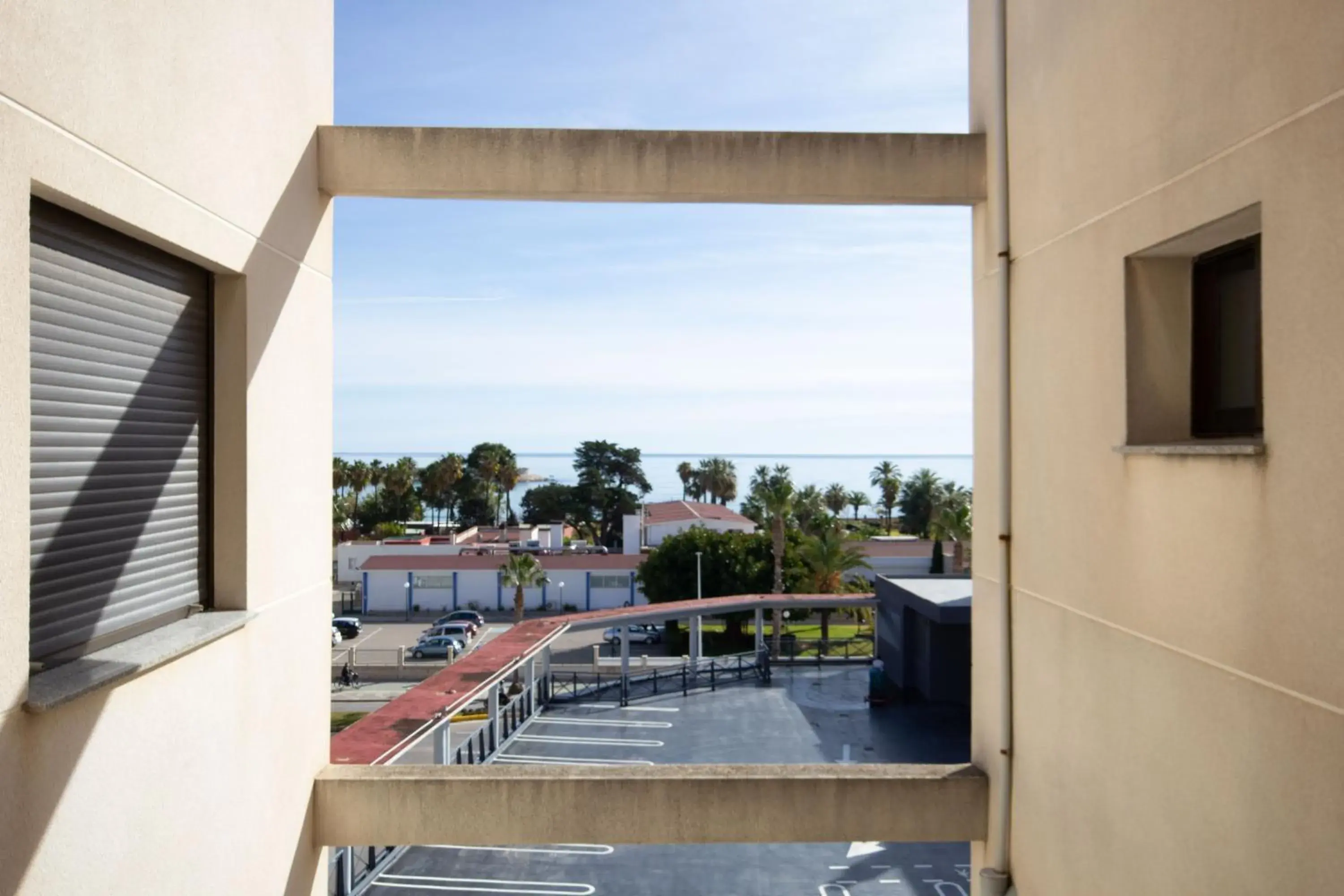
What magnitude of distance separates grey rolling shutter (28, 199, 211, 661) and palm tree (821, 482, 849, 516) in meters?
72.3

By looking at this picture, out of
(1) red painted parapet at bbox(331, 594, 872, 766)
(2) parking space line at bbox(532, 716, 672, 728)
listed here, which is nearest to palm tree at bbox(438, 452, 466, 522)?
(1) red painted parapet at bbox(331, 594, 872, 766)

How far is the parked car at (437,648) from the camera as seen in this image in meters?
36.8

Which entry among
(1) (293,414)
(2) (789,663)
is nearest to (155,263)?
(1) (293,414)

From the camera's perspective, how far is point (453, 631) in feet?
129

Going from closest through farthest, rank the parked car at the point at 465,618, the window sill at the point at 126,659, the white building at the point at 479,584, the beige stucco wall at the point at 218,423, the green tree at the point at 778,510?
the beige stucco wall at the point at 218,423, the window sill at the point at 126,659, the green tree at the point at 778,510, the parked car at the point at 465,618, the white building at the point at 479,584

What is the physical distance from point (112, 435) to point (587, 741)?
18.1m

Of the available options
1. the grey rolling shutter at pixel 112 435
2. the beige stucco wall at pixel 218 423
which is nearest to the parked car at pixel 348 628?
the beige stucco wall at pixel 218 423

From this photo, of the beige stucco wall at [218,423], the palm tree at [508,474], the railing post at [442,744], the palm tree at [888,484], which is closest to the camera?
the beige stucco wall at [218,423]

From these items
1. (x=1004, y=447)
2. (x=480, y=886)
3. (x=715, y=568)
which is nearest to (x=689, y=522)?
(x=715, y=568)

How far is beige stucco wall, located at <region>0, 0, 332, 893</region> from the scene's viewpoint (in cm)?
277

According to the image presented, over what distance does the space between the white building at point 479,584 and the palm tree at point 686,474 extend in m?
43.3

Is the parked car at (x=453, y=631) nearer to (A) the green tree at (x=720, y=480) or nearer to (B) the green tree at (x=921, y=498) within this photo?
(B) the green tree at (x=921, y=498)

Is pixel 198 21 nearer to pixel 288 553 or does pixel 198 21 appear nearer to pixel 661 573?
pixel 288 553

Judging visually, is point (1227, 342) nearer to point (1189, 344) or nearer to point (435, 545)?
point (1189, 344)
